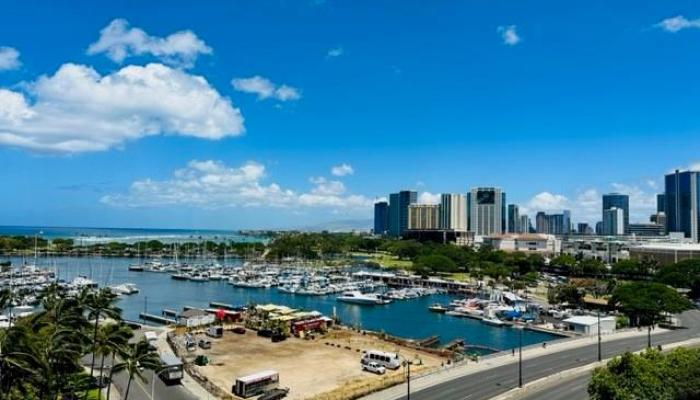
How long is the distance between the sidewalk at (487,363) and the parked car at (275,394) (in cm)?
499

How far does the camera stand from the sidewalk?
1348 inches

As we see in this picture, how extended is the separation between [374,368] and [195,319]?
82.9 feet

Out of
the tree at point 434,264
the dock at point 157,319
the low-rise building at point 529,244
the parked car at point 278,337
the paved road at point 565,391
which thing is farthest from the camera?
the low-rise building at point 529,244

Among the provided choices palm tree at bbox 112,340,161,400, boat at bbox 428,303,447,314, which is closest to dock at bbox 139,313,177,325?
boat at bbox 428,303,447,314

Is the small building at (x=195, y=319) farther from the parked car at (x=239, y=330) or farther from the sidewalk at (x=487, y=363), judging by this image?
the sidewalk at (x=487, y=363)

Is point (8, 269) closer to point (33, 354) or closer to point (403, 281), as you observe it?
point (403, 281)

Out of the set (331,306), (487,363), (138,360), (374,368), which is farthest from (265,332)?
(331,306)

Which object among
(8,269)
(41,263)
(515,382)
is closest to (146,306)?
(8,269)

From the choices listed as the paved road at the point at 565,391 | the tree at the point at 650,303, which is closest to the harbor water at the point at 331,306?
the tree at the point at 650,303

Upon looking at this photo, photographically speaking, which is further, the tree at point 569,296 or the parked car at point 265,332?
the tree at point 569,296

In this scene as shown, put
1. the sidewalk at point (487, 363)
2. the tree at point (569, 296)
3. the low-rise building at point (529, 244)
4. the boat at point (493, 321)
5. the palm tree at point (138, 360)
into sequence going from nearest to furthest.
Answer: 1. the palm tree at point (138, 360)
2. the sidewalk at point (487, 363)
3. the boat at point (493, 321)
4. the tree at point (569, 296)
5. the low-rise building at point (529, 244)

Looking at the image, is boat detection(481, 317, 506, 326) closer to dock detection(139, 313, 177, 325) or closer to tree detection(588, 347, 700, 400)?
dock detection(139, 313, 177, 325)

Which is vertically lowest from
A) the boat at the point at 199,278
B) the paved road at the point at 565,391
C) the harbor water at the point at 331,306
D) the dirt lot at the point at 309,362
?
the harbor water at the point at 331,306

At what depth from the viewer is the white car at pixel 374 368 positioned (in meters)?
39.2
